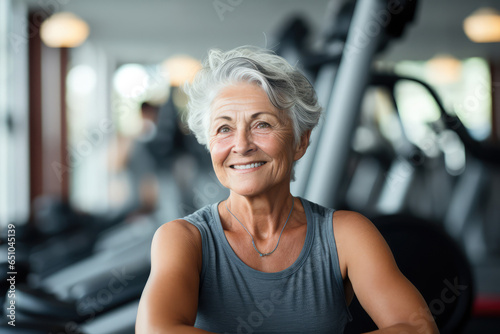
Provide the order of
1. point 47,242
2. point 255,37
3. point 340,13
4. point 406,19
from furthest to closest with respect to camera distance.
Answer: point 255,37
point 47,242
point 340,13
point 406,19

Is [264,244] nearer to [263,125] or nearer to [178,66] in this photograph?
[263,125]

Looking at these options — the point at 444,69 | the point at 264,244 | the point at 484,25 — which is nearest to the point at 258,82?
the point at 264,244

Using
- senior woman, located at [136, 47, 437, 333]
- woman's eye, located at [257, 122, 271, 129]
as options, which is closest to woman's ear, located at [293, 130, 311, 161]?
Result: senior woman, located at [136, 47, 437, 333]

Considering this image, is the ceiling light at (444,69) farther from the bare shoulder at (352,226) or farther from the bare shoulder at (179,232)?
the bare shoulder at (179,232)

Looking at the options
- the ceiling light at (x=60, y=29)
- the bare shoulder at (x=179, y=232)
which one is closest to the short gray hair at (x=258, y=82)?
the bare shoulder at (x=179, y=232)

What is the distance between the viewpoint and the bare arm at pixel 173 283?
87cm

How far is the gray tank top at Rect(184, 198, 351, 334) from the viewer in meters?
0.99

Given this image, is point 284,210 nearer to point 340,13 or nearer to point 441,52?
point 340,13

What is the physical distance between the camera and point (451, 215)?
345 cm

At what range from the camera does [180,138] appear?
322 centimetres

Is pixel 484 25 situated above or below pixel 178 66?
above

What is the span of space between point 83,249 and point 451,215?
2723 millimetres

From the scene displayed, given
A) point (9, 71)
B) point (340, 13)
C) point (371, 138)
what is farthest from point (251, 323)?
point (9, 71)

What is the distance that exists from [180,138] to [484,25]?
16.5ft
